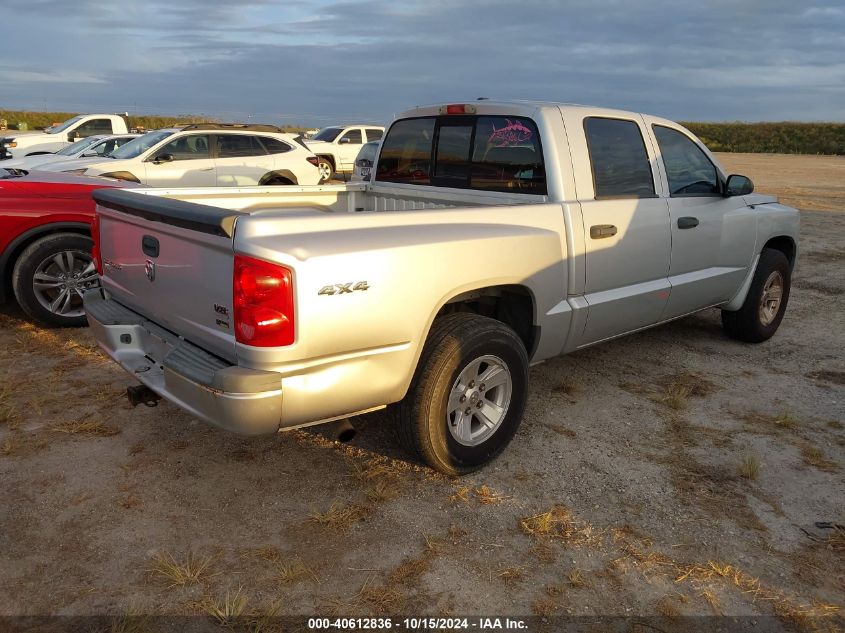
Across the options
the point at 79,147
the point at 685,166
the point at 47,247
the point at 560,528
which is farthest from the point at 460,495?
the point at 79,147

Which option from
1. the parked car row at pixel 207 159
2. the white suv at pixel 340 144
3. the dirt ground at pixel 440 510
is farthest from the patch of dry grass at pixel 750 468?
the white suv at pixel 340 144

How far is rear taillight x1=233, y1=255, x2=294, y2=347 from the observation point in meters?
2.73

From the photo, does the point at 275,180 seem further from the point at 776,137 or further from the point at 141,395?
the point at 776,137

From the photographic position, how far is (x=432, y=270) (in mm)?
3219

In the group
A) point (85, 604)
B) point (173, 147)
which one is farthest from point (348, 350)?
point (173, 147)

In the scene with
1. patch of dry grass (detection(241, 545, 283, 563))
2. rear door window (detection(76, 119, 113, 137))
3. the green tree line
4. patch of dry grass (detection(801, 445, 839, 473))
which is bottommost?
patch of dry grass (detection(241, 545, 283, 563))

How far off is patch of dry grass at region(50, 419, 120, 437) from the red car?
2.13 meters

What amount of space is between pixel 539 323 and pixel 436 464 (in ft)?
3.28

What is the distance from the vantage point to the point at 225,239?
2816 mm

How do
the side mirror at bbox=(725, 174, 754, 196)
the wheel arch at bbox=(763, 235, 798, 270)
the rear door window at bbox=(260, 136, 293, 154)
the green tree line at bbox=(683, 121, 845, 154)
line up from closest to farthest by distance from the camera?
the side mirror at bbox=(725, 174, 754, 196) < the wheel arch at bbox=(763, 235, 798, 270) < the rear door window at bbox=(260, 136, 293, 154) < the green tree line at bbox=(683, 121, 845, 154)

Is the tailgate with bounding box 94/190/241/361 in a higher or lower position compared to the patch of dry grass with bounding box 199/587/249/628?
higher

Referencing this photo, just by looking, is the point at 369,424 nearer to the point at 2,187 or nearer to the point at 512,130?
the point at 512,130

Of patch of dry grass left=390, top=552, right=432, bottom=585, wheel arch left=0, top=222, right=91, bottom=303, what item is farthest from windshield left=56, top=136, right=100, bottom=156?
patch of dry grass left=390, top=552, right=432, bottom=585

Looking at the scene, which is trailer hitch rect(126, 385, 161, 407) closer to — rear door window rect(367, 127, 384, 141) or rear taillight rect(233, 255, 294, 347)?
rear taillight rect(233, 255, 294, 347)
